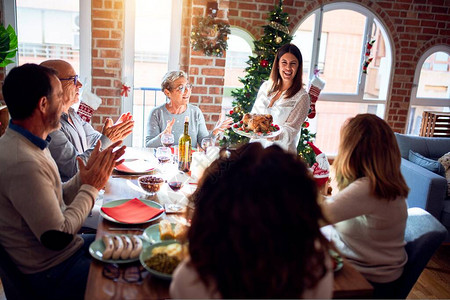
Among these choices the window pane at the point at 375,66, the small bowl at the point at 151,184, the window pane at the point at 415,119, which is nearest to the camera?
the small bowl at the point at 151,184

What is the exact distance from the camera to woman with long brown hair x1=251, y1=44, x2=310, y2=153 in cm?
308

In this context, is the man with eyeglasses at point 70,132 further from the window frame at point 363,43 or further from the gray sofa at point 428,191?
the window frame at point 363,43

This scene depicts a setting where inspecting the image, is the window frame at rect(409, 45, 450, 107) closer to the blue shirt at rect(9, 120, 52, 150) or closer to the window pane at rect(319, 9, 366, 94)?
the window pane at rect(319, 9, 366, 94)

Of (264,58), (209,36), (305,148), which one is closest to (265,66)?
(264,58)

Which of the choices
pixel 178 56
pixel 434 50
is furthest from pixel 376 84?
pixel 178 56

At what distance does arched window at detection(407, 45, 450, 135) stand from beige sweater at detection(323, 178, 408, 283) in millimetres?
A: 4528

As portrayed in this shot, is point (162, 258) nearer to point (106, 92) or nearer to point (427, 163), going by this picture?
point (427, 163)

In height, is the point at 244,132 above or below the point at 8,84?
below

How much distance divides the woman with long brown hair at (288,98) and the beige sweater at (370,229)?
Result: 4.46ft

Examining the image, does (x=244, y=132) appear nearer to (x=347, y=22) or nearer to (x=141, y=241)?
(x=141, y=241)

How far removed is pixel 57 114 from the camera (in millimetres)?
1662

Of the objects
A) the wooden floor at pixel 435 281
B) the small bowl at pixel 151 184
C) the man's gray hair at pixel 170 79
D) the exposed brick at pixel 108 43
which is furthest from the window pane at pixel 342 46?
the small bowl at pixel 151 184

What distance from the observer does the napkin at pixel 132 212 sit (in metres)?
1.68

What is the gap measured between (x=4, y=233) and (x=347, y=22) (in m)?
5.38
